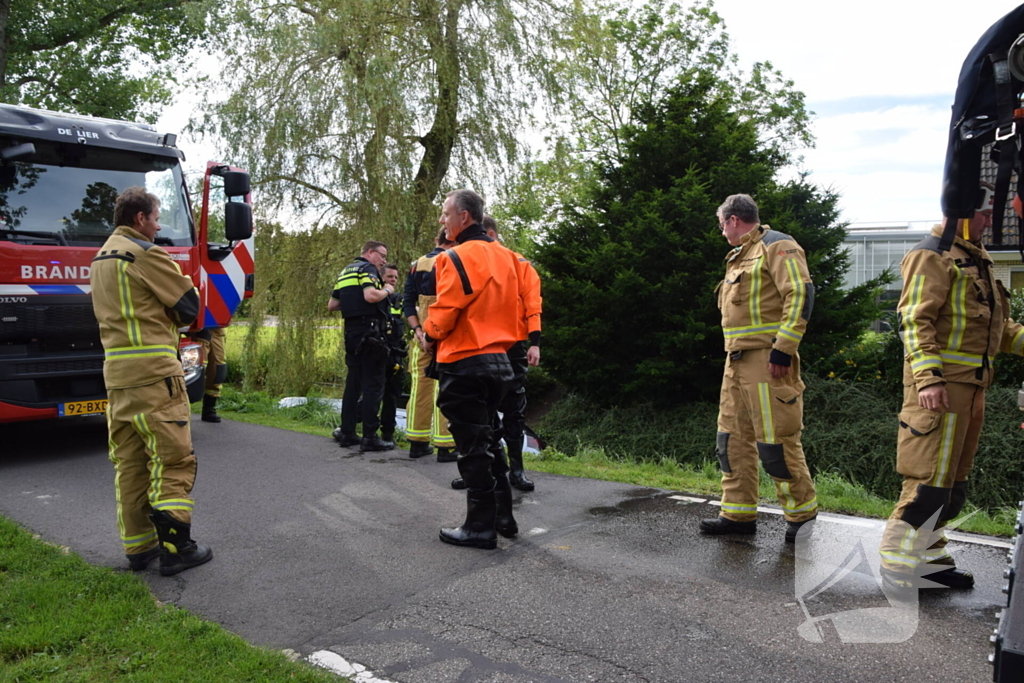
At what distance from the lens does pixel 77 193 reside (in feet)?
24.0

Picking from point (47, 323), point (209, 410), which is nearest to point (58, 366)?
point (47, 323)

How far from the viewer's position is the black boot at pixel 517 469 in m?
6.14

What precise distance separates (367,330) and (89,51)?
17.5 m

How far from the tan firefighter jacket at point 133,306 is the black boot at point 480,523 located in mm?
1833

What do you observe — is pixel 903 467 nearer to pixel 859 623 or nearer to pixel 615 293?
pixel 859 623

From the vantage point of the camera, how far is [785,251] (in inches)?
182

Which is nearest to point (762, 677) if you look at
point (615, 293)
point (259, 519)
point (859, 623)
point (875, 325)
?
point (859, 623)

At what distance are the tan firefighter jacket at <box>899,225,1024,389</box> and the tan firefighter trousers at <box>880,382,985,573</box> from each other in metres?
0.12

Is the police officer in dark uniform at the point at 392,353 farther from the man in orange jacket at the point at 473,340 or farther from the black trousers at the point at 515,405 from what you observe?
the man in orange jacket at the point at 473,340

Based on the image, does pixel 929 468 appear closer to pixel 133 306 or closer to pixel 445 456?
pixel 133 306

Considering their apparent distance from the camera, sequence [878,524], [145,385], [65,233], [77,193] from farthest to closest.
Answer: [77,193], [65,233], [878,524], [145,385]

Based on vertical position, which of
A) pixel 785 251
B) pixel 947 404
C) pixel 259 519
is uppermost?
pixel 785 251

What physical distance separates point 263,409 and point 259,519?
5345 mm

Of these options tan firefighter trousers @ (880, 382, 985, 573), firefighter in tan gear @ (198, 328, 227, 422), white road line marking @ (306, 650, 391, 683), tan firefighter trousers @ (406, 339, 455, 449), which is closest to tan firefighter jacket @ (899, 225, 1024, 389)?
tan firefighter trousers @ (880, 382, 985, 573)
